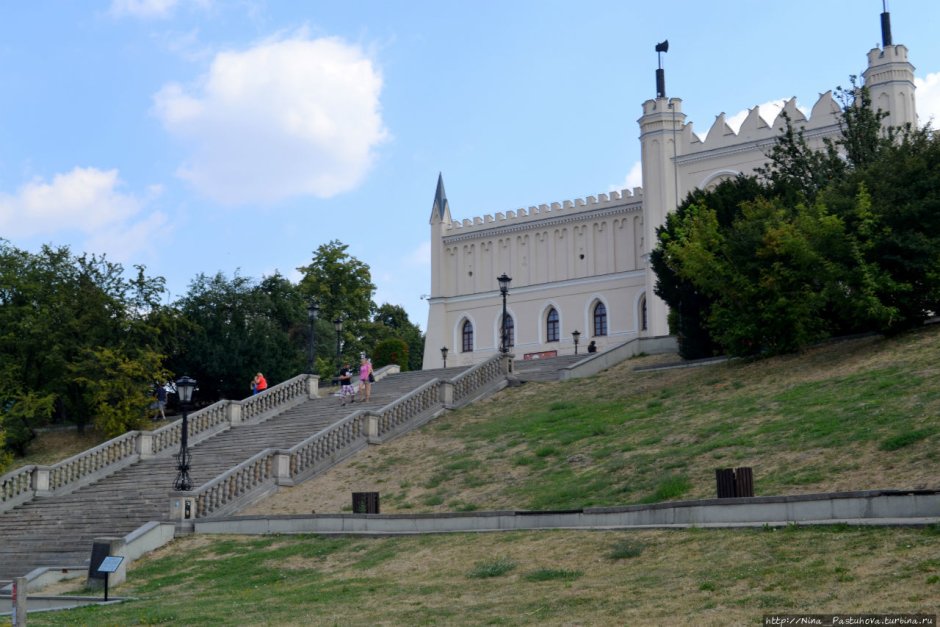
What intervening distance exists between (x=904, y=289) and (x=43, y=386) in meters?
30.5

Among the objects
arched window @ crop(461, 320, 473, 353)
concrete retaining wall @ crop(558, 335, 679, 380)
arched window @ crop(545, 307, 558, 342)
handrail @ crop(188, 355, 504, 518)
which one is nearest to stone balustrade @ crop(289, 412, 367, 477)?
handrail @ crop(188, 355, 504, 518)

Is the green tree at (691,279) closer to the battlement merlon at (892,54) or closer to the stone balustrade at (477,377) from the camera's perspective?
the stone balustrade at (477,377)

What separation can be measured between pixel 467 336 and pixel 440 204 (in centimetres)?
774

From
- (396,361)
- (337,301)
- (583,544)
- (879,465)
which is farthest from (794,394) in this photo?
(337,301)

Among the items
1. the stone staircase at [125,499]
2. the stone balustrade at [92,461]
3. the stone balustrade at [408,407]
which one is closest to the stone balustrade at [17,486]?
the stone staircase at [125,499]

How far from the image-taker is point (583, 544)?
17406mm

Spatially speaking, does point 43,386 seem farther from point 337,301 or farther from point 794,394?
point 794,394

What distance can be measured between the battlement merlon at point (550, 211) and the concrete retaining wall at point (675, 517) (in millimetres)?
36877

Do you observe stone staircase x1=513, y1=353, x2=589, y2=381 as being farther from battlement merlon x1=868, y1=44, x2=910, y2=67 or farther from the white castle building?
battlement merlon x1=868, y1=44, x2=910, y2=67

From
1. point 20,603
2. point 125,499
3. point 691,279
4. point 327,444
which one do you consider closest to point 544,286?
point 691,279

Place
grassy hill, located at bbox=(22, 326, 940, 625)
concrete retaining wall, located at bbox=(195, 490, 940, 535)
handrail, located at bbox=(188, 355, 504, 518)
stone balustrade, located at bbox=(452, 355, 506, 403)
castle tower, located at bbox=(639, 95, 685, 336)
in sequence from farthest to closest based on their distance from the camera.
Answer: castle tower, located at bbox=(639, 95, 685, 336) → stone balustrade, located at bbox=(452, 355, 506, 403) → handrail, located at bbox=(188, 355, 504, 518) → concrete retaining wall, located at bbox=(195, 490, 940, 535) → grassy hill, located at bbox=(22, 326, 940, 625)

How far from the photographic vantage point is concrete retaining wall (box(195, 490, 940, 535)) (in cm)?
1504

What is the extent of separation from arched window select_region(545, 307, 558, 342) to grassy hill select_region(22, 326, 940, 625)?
23.8 m

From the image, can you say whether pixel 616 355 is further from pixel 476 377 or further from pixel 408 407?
pixel 408 407
